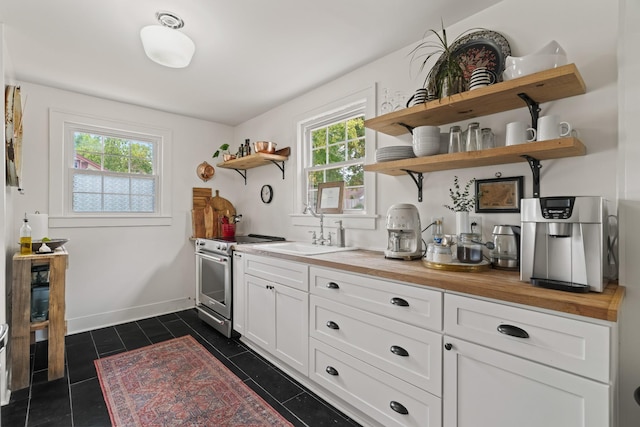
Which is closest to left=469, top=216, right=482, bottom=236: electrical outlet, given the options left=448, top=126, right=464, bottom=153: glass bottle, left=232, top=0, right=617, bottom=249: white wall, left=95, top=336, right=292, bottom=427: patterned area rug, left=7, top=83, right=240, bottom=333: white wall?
left=232, top=0, right=617, bottom=249: white wall

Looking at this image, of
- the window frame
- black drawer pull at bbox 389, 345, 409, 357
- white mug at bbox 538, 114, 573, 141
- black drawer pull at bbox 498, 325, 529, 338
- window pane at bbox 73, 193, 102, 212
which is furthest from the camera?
window pane at bbox 73, 193, 102, 212

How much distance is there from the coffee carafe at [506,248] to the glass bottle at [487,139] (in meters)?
0.45

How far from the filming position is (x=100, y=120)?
3.19 m

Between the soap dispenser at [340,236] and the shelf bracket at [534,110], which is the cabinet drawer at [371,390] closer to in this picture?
the soap dispenser at [340,236]

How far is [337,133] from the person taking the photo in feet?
9.39

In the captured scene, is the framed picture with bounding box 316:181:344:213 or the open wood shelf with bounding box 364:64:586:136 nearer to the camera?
the open wood shelf with bounding box 364:64:586:136

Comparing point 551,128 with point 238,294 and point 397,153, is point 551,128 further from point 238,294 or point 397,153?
point 238,294

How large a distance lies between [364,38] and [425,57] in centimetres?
44

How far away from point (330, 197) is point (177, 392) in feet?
6.26

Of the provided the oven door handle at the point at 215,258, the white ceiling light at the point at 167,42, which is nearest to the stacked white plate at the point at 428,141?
the white ceiling light at the point at 167,42

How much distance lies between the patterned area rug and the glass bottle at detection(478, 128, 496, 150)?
1943 mm

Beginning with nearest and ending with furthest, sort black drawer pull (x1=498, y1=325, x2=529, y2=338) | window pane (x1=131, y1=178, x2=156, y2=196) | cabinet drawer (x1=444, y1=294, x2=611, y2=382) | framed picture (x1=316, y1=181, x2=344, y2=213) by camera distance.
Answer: cabinet drawer (x1=444, y1=294, x2=611, y2=382)
black drawer pull (x1=498, y1=325, x2=529, y2=338)
framed picture (x1=316, y1=181, x2=344, y2=213)
window pane (x1=131, y1=178, x2=156, y2=196)

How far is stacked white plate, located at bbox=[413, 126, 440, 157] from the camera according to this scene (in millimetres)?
1842

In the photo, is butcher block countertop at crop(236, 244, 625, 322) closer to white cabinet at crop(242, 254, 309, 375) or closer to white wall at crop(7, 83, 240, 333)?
white cabinet at crop(242, 254, 309, 375)
